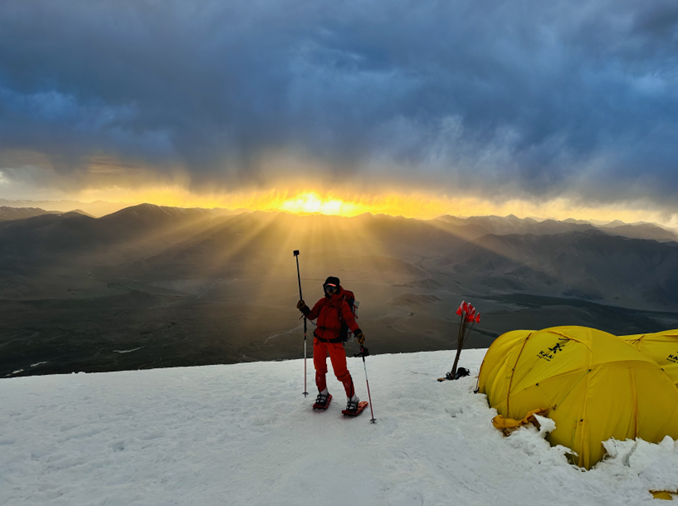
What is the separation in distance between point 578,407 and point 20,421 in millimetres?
10044

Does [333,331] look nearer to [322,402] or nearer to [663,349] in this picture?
[322,402]

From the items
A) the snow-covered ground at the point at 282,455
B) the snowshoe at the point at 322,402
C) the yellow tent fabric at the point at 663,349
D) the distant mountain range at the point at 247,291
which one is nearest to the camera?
the snow-covered ground at the point at 282,455

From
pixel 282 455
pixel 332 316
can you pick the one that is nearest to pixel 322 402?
pixel 282 455

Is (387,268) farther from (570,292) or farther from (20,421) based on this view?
(20,421)

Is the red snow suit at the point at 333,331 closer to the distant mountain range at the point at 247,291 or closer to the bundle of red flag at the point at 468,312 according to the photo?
the bundle of red flag at the point at 468,312

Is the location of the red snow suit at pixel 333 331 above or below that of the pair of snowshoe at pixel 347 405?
above

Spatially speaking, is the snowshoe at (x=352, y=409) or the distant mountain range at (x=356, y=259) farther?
the distant mountain range at (x=356, y=259)

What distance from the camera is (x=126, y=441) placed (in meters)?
5.78

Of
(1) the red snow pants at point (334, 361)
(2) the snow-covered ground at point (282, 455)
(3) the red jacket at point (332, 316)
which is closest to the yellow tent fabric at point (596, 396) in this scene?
(2) the snow-covered ground at point (282, 455)

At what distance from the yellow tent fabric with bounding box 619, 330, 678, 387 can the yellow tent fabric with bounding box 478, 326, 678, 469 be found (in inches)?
48.1

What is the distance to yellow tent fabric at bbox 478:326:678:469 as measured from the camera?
5062 millimetres

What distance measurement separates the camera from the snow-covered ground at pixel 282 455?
441 centimetres

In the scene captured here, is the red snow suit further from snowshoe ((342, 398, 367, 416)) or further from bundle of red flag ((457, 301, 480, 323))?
bundle of red flag ((457, 301, 480, 323))

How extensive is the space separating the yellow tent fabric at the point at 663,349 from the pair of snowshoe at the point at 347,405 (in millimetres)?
5549
